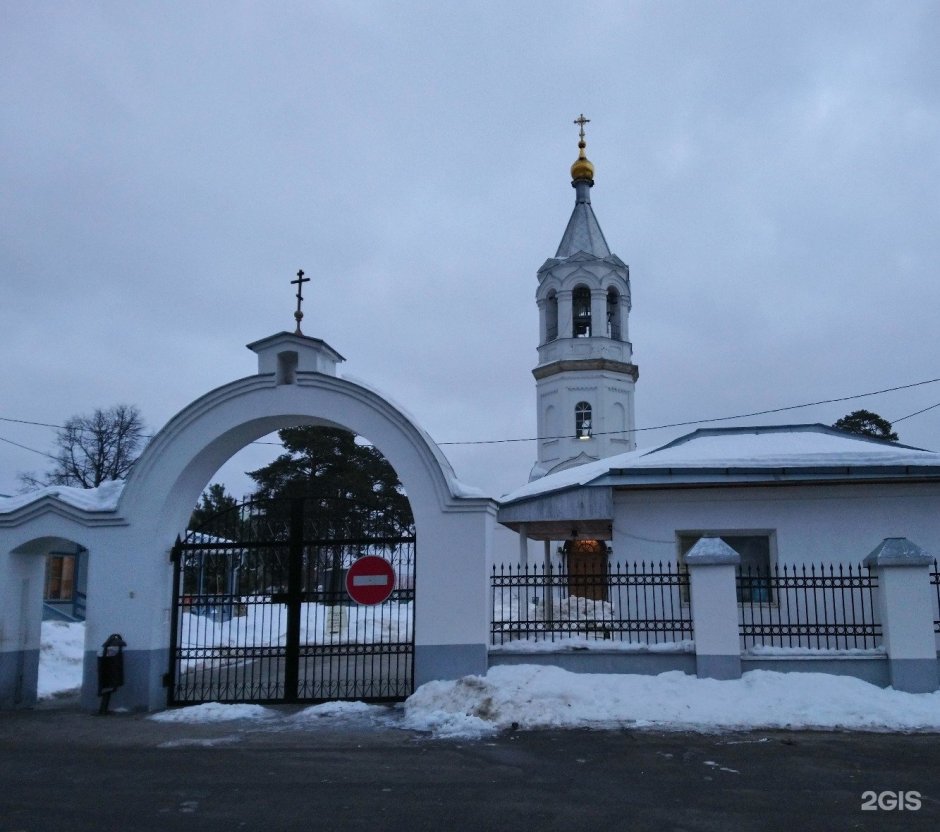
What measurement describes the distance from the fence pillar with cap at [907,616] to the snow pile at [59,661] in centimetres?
1308

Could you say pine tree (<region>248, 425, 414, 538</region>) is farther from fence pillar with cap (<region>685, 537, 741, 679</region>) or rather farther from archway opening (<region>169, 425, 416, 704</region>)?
fence pillar with cap (<region>685, 537, 741, 679</region>)

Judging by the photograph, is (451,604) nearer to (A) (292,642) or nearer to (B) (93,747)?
(A) (292,642)

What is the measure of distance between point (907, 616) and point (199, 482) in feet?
33.3

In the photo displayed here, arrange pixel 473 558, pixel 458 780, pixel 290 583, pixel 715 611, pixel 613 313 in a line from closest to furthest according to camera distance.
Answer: pixel 458 780 < pixel 715 611 < pixel 473 558 < pixel 290 583 < pixel 613 313

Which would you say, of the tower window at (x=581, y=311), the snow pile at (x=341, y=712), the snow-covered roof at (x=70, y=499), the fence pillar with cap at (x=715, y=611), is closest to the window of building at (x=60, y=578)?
the snow-covered roof at (x=70, y=499)

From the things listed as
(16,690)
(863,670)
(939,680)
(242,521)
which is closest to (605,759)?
(863,670)

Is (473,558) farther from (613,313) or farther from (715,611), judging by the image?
(613,313)

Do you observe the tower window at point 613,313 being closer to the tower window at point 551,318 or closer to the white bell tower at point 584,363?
the white bell tower at point 584,363

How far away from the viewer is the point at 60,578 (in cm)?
2658

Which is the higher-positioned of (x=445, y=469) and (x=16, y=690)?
(x=445, y=469)

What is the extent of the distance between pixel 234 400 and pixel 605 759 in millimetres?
7314

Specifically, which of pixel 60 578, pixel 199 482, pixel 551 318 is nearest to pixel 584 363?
pixel 551 318

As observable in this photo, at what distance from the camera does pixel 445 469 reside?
37.9 feet

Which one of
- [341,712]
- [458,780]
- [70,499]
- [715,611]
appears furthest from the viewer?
[70,499]
